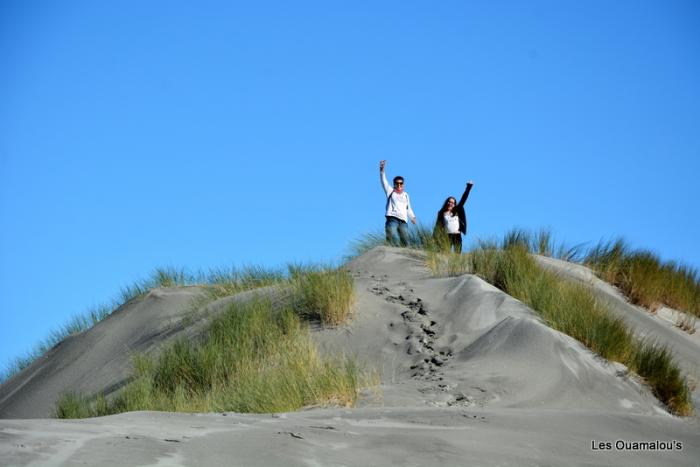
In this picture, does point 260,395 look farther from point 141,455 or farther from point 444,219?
point 444,219

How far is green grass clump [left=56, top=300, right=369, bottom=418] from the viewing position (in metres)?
7.18

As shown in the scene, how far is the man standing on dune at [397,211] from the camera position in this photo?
13.2 metres

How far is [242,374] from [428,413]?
125 inches

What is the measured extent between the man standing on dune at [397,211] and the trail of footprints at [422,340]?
2128 millimetres

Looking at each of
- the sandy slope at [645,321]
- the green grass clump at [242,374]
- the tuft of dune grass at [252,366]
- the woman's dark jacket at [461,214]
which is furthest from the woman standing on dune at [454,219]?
the green grass clump at [242,374]

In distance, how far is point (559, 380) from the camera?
8.08m

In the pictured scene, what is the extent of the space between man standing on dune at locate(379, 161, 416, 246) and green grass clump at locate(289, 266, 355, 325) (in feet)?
9.85

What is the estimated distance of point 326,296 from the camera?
985 centimetres

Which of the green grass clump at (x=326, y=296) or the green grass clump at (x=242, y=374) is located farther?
the green grass clump at (x=326, y=296)

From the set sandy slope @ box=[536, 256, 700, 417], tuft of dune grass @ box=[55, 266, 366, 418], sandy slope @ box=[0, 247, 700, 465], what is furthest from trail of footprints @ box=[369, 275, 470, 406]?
sandy slope @ box=[536, 256, 700, 417]

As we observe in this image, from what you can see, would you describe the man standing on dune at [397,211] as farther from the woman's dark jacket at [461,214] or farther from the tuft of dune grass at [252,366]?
the tuft of dune grass at [252,366]

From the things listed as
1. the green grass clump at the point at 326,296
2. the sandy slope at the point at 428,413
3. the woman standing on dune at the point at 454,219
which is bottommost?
the sandy slope at the point at 428,413

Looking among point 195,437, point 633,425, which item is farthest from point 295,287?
point 195,437

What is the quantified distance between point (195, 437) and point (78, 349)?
818cm
